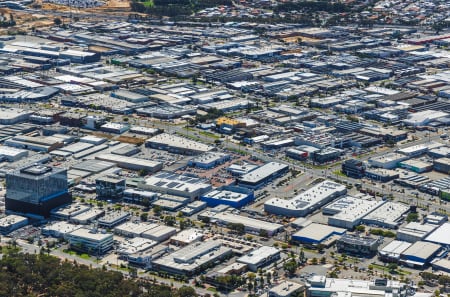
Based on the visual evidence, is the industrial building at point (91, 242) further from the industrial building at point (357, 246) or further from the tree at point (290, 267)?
the industrial building at point (357, 246)

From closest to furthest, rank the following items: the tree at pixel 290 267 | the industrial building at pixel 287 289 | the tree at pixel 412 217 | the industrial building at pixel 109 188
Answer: the industrial building at pixel 287 289, the tree at pixel 290 267, the tree at pixel 412 217, the industrial building at pixel 109 188

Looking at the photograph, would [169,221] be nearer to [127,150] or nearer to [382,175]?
[127,150]

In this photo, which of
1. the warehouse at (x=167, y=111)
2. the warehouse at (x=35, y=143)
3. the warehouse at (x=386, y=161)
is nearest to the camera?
the warehouse at (x=386, y=161)

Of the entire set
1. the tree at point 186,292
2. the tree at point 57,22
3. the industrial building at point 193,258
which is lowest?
the tree at point 57,22

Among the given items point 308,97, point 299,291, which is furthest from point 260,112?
point 299,291

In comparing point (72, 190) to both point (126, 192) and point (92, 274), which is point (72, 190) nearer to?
point (126, 192)

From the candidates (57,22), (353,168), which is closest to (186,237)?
(353,168)

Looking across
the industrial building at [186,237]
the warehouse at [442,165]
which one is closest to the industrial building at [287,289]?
the industrial building at [186,237]
